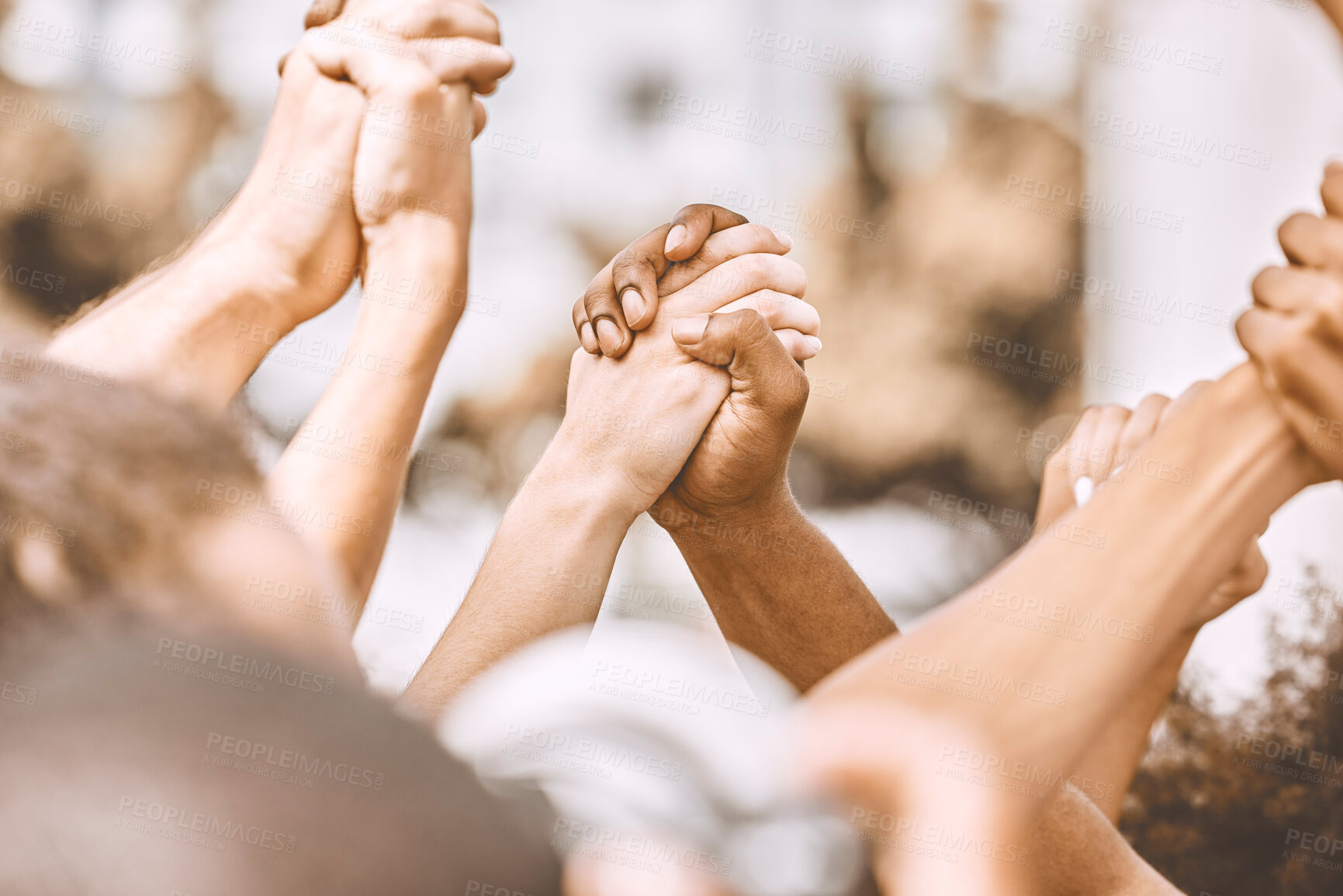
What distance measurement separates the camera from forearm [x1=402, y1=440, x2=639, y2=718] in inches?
25.8

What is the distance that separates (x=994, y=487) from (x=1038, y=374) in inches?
13.1

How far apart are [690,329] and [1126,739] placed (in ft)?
1.80

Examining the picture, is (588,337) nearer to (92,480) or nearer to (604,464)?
(604,464)

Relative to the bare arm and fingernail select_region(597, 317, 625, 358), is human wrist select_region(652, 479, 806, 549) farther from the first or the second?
the bare arm

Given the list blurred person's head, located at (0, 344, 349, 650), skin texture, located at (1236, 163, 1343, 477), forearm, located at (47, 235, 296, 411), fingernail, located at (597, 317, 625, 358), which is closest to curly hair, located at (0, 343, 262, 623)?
blurred person's head, located at (0, 344, 349, 650)

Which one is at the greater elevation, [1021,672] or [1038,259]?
[1021,672]

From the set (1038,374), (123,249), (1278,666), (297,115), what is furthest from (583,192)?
(1278,666)

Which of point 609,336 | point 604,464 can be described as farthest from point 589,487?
point 609,336

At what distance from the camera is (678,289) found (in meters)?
0.77

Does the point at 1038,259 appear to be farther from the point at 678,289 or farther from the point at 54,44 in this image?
the point at 54,44

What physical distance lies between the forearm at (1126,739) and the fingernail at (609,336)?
55cm

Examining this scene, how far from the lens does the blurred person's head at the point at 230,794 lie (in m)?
0.19

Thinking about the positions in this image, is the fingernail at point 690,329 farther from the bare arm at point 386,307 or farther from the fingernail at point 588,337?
the bare arm at point 386,307

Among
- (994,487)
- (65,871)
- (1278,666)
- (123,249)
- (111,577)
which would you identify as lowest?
(994,487)
